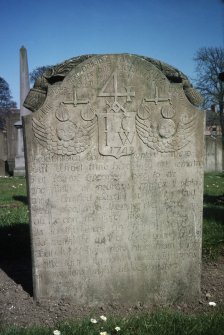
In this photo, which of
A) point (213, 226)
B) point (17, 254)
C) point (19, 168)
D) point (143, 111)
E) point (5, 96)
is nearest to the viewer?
point (143, 111)

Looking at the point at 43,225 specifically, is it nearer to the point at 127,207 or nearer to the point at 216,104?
the point at 127,207

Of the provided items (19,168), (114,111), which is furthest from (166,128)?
(19,168)

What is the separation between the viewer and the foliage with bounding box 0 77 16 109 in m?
47.4

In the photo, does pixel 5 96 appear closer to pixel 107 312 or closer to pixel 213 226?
pixel 213 226

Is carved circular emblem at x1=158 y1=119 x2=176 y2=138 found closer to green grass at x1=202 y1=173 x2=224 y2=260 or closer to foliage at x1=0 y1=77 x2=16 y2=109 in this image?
green grass at x1=202 y1=173 x2=224 y2=260

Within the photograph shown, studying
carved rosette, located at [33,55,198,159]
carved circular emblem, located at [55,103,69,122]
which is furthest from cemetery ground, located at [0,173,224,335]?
carved circular emblem, located at [55,103,69,122]

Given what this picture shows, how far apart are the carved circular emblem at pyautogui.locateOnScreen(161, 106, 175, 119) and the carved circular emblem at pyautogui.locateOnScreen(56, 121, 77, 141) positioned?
0.84m

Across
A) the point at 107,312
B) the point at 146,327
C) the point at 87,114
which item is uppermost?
the point at 87,114

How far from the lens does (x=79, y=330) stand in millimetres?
3008

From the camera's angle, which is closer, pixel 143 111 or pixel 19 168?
pixel 143 111

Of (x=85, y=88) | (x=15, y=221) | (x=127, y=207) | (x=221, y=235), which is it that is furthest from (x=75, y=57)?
(x=15, y=221)

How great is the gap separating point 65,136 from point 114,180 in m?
0.62

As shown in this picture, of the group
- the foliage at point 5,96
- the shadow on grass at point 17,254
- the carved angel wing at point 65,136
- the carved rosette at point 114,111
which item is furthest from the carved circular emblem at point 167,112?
the foliage at point 5,96

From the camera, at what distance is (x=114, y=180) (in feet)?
12.1
